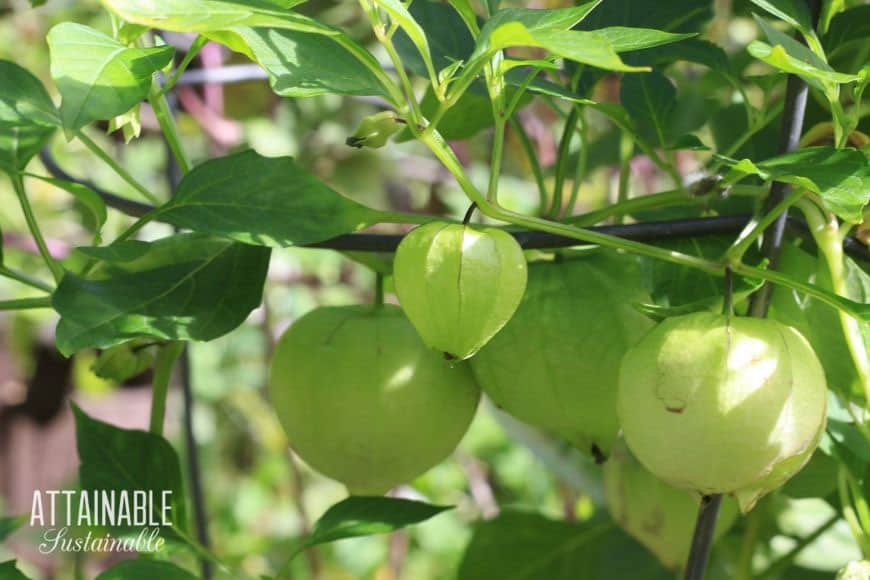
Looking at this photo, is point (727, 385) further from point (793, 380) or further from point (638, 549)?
point (638, 549)

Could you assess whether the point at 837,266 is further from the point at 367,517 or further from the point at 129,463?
the point at 129,463

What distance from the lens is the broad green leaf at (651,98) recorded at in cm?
49

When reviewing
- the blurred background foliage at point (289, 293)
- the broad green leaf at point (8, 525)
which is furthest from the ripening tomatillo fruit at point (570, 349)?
the blurred background foliage at point (289, 293)

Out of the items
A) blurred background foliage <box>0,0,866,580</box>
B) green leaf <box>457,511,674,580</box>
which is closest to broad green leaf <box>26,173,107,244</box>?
green leaf <box>457,511,674,580</box>

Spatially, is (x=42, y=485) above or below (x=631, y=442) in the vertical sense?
below

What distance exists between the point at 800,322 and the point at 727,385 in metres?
0.10

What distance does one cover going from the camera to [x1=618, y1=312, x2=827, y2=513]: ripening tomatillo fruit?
345 mm

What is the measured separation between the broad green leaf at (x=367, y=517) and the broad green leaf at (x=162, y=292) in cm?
10

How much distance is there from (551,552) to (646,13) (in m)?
0.35

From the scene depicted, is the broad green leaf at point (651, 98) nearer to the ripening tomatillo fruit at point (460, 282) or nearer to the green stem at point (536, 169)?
the green stem at point (536, 169)

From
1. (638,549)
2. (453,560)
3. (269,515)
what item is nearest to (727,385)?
(638,549)

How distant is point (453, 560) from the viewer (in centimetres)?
143

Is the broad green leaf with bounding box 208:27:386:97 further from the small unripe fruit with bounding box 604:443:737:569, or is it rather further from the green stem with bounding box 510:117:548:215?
the small unripe fruit with bounding box 604:443:737:569

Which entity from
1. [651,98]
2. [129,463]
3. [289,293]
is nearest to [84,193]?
[129,463]
